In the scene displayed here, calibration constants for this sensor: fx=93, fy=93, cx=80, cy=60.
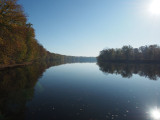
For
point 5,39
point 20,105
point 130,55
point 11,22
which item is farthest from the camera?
point 130,55

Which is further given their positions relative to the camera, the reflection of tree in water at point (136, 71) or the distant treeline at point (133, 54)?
the distant treeline at point (133, 54)

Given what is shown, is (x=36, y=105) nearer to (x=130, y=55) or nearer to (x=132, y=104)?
(x=132, y=104)

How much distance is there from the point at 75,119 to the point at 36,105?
4218 millimetres

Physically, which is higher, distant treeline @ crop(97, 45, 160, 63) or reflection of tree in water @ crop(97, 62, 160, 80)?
distant treeline @ crop(97, 45, 160, 63)

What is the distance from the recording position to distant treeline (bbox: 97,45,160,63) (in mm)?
78912

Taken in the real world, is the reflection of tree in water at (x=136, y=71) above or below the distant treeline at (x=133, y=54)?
below

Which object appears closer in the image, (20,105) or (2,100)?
(20,105)

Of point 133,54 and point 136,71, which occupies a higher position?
point 133,54

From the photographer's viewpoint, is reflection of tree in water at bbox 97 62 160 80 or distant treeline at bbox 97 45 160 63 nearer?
reflection of tree in water at bbox 97 62 160 80

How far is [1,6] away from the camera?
684 inches

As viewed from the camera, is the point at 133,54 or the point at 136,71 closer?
the point at 136,71

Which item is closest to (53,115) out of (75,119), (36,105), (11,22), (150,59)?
(75,119)

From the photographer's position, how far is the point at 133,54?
94000 mm

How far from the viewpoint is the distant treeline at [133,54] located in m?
78.9
